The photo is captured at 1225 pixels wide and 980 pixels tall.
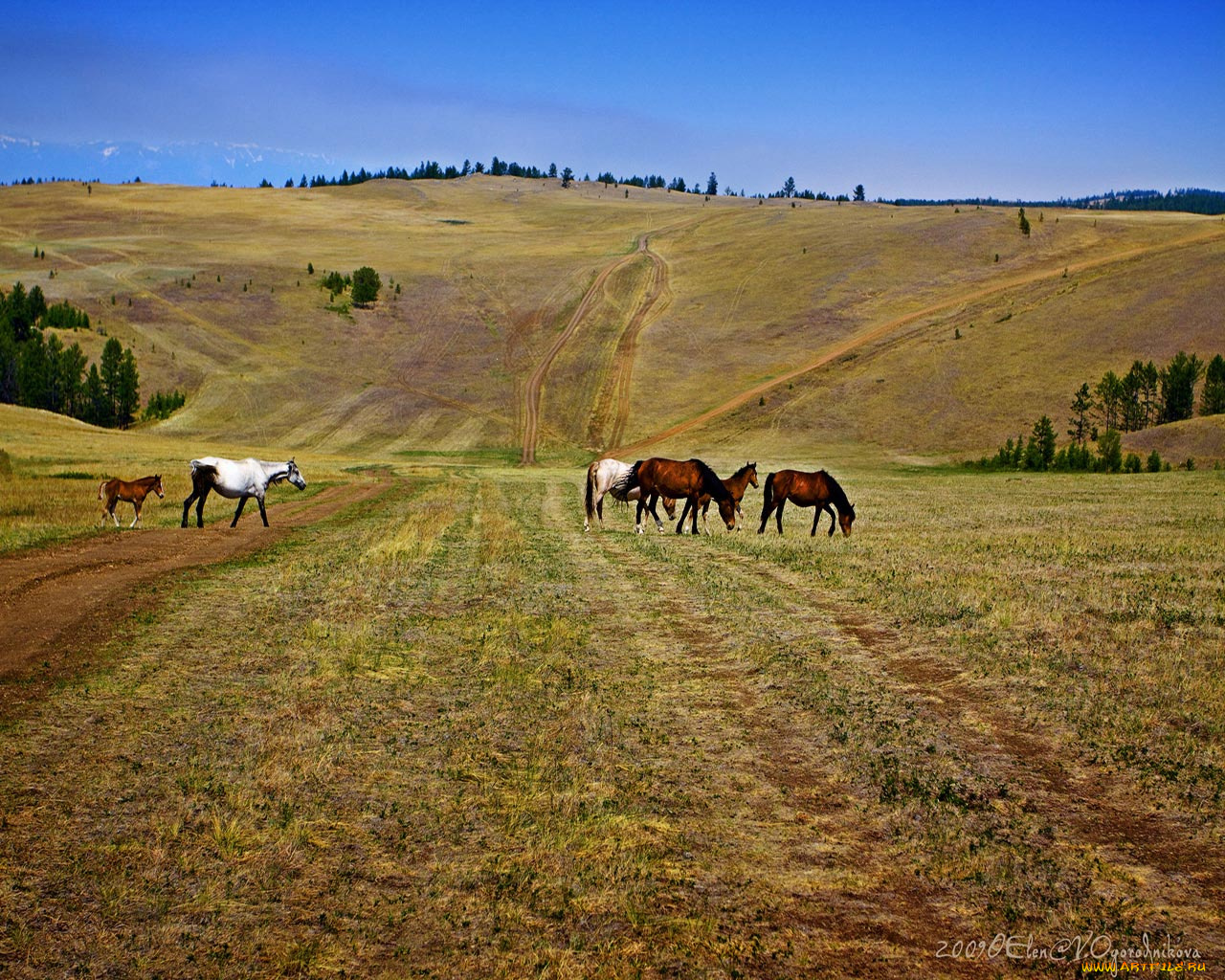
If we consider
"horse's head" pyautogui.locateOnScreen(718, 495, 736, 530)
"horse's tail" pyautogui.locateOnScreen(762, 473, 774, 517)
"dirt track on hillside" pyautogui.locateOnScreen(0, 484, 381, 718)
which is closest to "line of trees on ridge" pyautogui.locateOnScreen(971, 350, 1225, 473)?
"horse's head" pyautogui.locateOnScreen(718, 495, 736, 530)

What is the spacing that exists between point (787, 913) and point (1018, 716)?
5363 millimetres

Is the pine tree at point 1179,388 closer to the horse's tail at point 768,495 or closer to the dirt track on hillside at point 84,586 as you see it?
the horse's tail at point 768,495

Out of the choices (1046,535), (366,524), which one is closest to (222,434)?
(366,524)

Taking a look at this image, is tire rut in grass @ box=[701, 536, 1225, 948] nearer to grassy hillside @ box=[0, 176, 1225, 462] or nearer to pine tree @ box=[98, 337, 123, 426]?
grassy hillside @ box=[0, 176, 1225, 462]

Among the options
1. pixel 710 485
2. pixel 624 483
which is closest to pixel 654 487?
pixel 624 483

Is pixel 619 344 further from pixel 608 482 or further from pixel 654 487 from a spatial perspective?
pixel 654 487

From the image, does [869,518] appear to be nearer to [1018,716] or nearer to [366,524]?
[366,524]

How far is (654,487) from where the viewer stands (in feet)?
88.0

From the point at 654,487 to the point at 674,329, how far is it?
8034cm

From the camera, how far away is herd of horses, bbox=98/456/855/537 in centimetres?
2609

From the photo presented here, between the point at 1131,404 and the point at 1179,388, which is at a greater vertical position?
the point at 1179,388

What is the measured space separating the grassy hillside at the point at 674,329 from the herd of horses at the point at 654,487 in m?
45.1

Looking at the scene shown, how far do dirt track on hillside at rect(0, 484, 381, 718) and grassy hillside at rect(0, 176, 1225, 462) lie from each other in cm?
5107

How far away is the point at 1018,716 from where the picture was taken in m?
10.4
